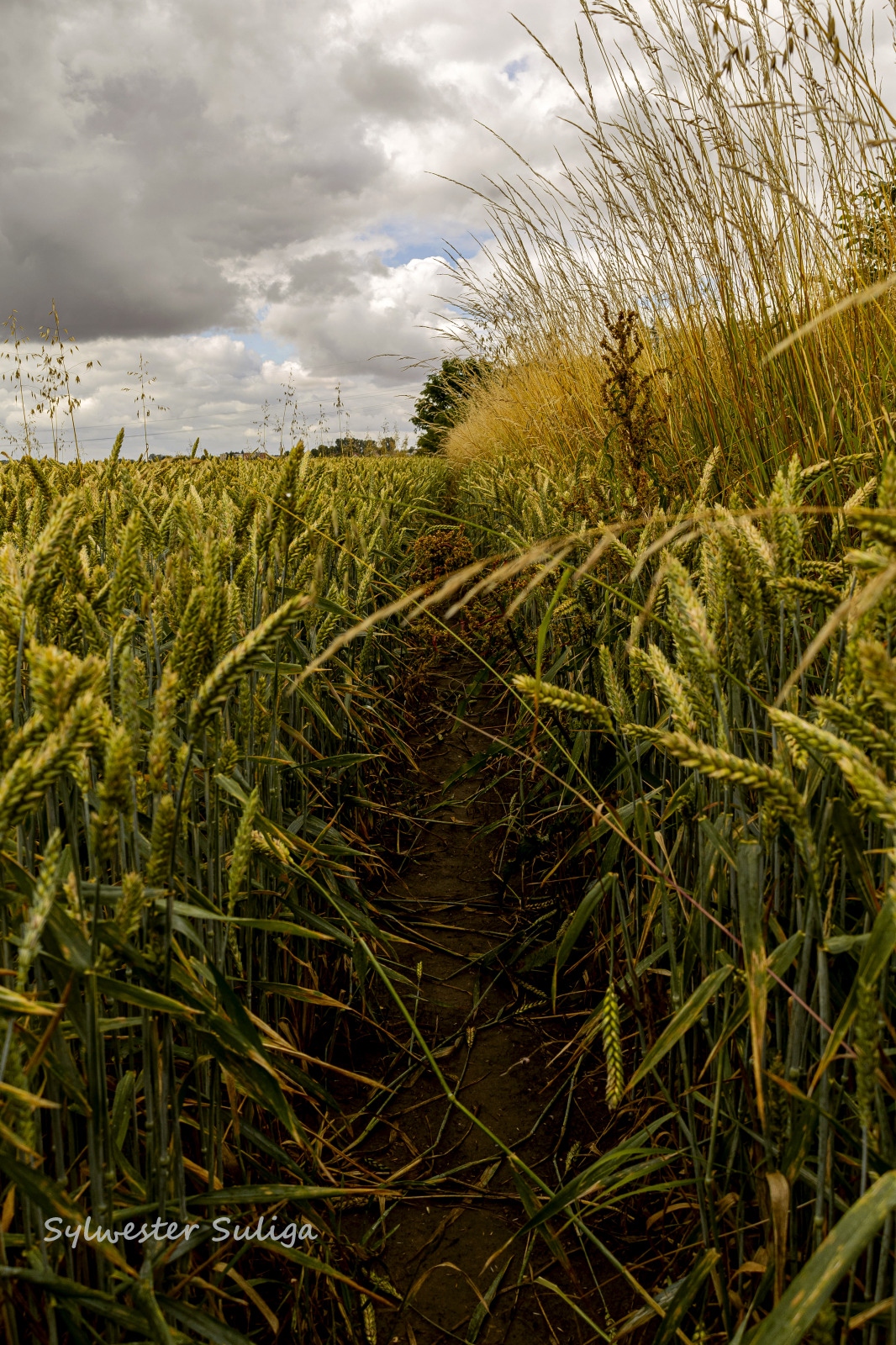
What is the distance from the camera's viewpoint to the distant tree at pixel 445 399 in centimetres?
699

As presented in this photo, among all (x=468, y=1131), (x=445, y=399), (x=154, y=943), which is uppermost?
(x=445, y=399)

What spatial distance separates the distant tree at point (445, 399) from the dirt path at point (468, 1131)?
515 centimetres

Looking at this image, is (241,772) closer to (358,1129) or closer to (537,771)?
(358,1129)

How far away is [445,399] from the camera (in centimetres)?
1697

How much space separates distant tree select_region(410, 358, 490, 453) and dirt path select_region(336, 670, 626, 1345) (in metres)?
5.15

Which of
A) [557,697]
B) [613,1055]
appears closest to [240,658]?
[557,697]

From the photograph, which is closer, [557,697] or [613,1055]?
[557,697]

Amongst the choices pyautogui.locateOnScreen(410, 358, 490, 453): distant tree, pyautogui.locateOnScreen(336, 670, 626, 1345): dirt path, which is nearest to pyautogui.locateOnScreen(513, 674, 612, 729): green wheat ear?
pyautogui.locateOnScreen(336, 670, 626, 1345): dirt path

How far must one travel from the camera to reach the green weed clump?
0.58 metres

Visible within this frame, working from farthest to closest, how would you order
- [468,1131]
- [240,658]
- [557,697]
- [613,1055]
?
[468,1131]
[613,1055]
[557,697]
[240,658]

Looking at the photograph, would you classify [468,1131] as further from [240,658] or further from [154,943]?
[240,658]

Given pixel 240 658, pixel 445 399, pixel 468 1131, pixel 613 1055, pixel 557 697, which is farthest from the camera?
pixel 445 399

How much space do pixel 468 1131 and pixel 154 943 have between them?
1.02 m

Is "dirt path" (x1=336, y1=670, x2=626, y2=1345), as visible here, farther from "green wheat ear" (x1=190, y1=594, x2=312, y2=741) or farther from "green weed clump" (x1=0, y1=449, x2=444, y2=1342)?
"green wheat ear" (x1=190, y1=594, x2=312, y2=741)
